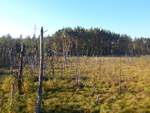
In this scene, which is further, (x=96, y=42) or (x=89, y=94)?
(x=96, y=42)

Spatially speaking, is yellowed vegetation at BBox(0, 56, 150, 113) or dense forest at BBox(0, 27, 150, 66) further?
dense forest at BBox(0, 27, 150, 66)

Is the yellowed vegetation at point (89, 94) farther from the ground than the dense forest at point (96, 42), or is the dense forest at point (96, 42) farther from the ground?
the dense forest at point (96, 42)

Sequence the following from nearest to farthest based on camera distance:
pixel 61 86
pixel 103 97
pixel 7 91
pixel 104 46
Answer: pixel 103 97 < pixel 7 91 < pixel 61 86 < pixel 104 46

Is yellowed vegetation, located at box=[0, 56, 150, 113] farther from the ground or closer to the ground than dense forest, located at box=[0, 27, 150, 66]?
closer to the ground

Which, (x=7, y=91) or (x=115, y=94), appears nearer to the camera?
(x=115, y=94)

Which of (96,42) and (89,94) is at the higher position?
(96,42)

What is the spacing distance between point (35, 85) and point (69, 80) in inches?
338

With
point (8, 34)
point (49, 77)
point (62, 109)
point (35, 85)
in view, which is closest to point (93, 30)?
point (8, 34)

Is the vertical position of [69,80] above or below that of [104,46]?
below

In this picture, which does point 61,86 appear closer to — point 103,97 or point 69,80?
point 69,80

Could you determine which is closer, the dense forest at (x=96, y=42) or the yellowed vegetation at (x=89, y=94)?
the yellowed vegetation at (x=89, y=94)

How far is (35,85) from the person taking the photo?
5600cm

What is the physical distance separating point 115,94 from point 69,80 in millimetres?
15183

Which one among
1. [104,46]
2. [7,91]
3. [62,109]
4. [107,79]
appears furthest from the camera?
[104,46]
